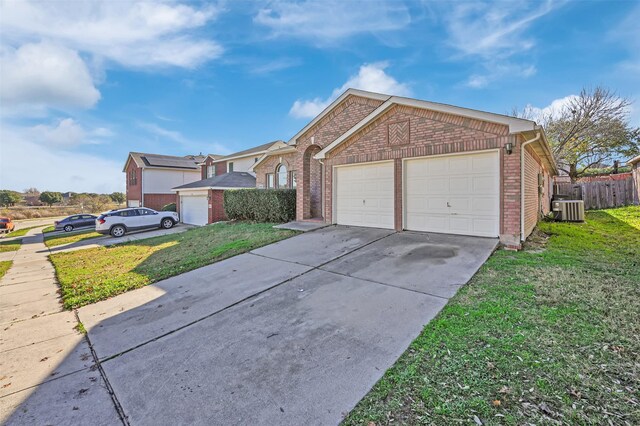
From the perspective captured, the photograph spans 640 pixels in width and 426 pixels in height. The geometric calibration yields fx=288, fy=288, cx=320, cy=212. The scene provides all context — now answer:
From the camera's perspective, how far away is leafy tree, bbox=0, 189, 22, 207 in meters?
38.5

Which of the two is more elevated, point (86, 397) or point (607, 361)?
point (607, 361)

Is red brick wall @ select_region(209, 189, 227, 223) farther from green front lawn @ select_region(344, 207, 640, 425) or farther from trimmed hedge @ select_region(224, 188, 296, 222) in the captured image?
green front lawn @ select_region(344, 207, 640, 425)

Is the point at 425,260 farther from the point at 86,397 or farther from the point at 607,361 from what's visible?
the point at 86,397

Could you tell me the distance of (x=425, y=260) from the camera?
627 cm

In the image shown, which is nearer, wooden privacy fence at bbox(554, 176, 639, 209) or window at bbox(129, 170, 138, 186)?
wooden privacy fence at bbox(554, 176, 639, 209)

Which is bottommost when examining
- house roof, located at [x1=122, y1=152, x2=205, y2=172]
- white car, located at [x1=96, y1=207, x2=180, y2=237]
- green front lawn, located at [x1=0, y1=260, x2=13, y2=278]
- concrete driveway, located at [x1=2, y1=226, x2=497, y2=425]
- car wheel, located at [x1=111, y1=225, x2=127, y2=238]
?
green front lawn, located at [x1=0, y1=260, x2=13, y2=278]

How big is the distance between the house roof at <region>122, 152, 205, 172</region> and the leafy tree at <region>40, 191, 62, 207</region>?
18.5 metres

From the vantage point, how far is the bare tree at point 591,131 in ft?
73.4

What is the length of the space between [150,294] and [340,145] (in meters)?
7.53

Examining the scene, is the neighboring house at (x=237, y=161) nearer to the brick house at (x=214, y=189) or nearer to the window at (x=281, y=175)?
the brick house at (x=214, y=189)

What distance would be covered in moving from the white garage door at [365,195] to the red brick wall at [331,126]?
8.29 ft

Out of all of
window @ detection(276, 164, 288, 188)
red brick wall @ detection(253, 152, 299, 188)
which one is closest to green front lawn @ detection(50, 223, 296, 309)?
window @ detection(276, 164, 288, 188)

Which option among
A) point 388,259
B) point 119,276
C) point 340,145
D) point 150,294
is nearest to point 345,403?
point 388,259

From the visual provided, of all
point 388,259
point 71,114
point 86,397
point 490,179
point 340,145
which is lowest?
point 86,397
